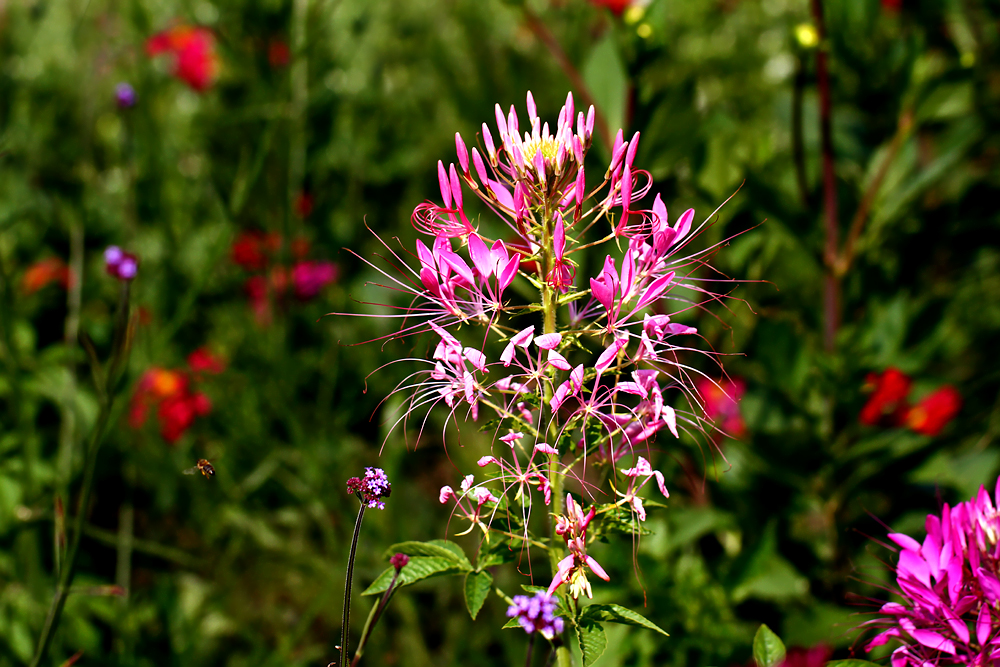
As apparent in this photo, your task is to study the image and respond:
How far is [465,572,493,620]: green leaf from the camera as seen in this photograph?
Result: 0.97m

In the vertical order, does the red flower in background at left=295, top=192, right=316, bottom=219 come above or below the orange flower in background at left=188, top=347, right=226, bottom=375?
above

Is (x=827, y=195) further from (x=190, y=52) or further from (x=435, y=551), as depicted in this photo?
(x=190, y=52)

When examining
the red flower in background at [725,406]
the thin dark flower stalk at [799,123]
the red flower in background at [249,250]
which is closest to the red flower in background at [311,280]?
the red flower in background at [249,250]

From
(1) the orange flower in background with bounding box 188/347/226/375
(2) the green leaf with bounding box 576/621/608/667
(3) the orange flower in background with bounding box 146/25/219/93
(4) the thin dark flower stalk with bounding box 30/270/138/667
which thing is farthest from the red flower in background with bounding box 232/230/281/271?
(2) the green leaf with bounding box 576/621/608/667

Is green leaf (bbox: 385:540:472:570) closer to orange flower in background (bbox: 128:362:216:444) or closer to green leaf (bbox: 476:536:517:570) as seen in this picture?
green leaf (bbox: 476:536:517:570)

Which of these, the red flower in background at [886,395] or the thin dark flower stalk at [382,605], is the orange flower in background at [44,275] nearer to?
the thin dark flower stalk at [382,605]

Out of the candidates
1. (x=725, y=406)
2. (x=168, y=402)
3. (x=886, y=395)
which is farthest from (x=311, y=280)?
(x=886, y=395)

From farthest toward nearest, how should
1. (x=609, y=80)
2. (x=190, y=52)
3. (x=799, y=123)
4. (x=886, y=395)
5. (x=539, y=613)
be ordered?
(x=190, y=52), (x=609, y=80), (x=886, y=395), (x=799, y=123), (x=539, y=613)

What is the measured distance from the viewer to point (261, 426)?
2.56m

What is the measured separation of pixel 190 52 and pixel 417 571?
12.0 ft

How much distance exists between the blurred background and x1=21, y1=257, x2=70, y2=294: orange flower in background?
10 mm

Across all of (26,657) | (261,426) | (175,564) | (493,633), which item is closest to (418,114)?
(261,426)

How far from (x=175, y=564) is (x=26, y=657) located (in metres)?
0.64

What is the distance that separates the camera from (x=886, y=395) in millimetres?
1980
